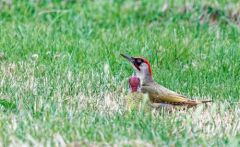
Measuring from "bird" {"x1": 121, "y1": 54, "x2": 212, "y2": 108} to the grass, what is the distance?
13 cm

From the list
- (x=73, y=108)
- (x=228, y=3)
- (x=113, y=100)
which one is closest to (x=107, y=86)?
(x=113, y=100)

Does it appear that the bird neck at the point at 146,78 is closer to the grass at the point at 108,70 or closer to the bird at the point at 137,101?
the bird at the point at 137,101

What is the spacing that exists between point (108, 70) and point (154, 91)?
1175 mm

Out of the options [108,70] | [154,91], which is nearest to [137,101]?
[154,91]

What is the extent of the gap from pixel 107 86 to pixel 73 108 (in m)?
1.09

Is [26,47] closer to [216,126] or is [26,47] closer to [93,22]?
→ [93,22]

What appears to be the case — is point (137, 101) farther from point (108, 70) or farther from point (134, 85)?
point (108, 70)

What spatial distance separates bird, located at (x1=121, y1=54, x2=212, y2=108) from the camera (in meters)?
6.96

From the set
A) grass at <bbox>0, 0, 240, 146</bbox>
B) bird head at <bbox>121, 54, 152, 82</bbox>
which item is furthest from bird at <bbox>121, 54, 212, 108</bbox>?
grass at <bbox>0, 0, 240, 146</bbox>

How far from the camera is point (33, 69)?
819cm

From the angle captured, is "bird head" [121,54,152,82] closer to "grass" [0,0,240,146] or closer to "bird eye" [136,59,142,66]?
"bird eye" [136,59,142,66]

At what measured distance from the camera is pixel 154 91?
279 inches

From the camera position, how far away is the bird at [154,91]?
6957 millimetres

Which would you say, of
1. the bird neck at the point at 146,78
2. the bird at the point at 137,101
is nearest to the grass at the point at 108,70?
the bird at the point at 137,101
